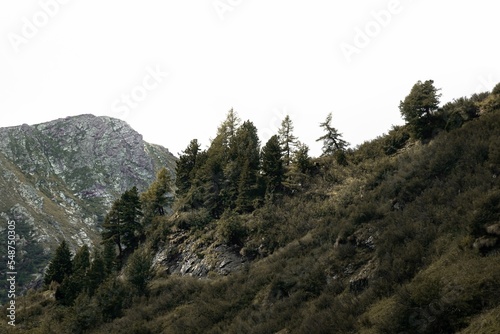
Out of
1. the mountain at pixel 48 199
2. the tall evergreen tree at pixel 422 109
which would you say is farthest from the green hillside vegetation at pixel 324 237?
the mountain at pixel 48 199

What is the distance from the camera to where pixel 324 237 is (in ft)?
76.3

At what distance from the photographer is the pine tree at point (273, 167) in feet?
118

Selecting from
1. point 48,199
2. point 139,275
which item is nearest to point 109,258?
point 139,275

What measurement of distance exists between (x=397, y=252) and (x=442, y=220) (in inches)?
97.5

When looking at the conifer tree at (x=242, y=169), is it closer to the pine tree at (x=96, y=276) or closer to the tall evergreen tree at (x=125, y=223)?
the tall evergreen tree at (x=125, y=223)

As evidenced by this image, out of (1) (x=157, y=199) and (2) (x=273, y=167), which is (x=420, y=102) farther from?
(1) (x=157, y=199)

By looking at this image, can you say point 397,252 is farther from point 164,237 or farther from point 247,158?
point 164,237

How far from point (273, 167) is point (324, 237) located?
14094mm

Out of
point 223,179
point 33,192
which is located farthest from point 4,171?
point 223,179

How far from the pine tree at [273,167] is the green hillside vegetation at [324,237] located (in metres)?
0.16

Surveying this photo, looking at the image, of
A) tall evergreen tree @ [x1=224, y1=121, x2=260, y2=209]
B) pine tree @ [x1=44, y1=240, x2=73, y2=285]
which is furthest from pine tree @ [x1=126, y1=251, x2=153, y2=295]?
pine tree @ [x1=44, y1=240, x2=73, y2=285]

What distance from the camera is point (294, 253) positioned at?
2398cm

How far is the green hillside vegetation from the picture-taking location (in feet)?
38.8

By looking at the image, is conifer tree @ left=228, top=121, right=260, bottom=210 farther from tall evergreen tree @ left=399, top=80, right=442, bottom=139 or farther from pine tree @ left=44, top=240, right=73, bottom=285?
pine tree @ left=44, top=240, right=73, bottom=285
